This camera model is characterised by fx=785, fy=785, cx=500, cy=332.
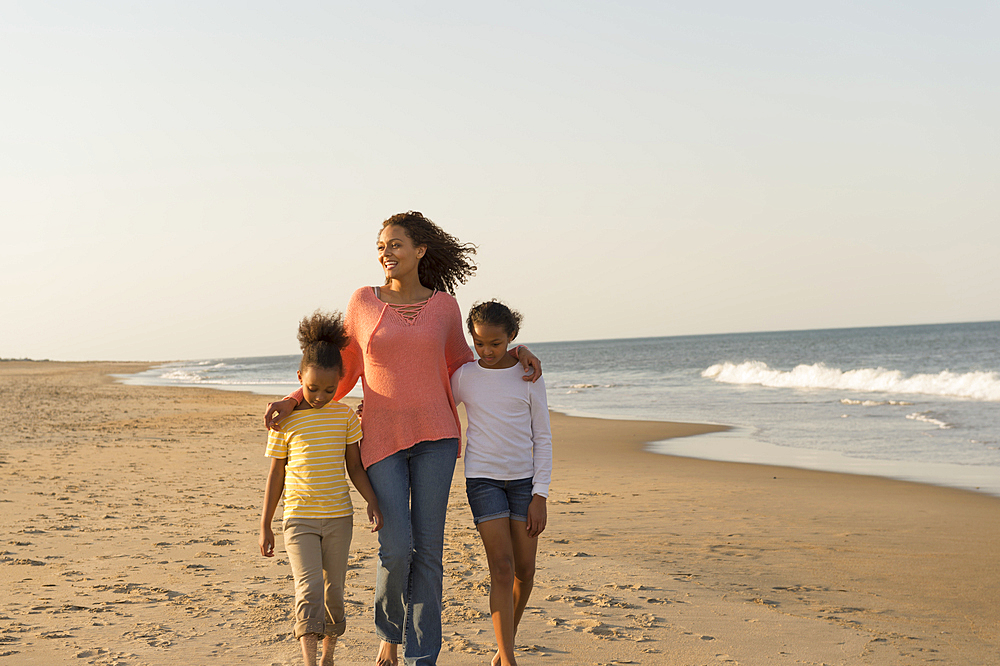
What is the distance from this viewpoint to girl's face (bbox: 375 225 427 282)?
337 centimetres

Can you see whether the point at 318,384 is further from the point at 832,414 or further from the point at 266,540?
the point at 832,414

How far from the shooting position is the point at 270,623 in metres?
3.98

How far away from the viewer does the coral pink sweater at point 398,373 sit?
10.5ft

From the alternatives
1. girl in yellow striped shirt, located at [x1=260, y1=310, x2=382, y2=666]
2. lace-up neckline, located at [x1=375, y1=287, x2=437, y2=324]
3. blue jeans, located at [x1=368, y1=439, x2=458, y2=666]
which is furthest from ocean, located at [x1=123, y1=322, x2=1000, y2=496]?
girl in yellow striped shirt, located at [x1=260, y1=310, x2=382, y2=666]

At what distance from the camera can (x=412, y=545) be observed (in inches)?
126

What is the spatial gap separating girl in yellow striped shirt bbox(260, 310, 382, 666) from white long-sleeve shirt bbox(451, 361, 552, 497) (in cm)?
48

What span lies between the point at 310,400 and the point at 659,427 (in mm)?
11979

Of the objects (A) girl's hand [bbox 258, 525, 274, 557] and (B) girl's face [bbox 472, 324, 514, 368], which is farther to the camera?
(B) girl's face [bbox 472, 324, 514, 368]

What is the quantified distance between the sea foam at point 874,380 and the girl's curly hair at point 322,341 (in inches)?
776

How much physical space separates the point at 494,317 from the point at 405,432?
0.61m

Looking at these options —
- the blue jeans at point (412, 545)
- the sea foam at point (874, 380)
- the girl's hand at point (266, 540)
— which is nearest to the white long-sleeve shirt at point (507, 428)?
the blue jeans at point (412, 545)

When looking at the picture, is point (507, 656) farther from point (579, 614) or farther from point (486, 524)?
point (579, 614)

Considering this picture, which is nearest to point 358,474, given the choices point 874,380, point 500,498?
point 500,498

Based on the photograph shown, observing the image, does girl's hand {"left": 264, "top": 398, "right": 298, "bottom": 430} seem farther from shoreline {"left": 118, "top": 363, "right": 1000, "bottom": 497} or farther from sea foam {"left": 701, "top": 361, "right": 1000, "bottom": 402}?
sea foam {"left": 701, "top": 361, "right": 1000, "bottom": 402}
